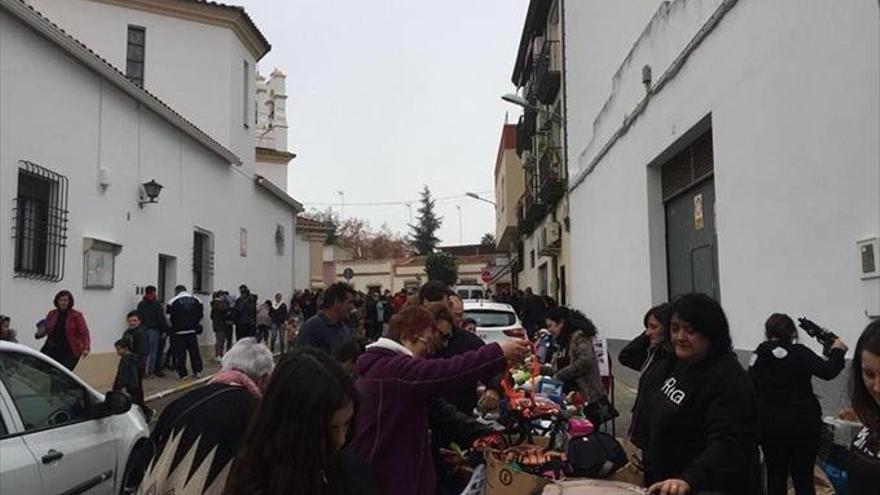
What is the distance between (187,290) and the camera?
18.6 meters

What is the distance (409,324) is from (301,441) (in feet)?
5.13

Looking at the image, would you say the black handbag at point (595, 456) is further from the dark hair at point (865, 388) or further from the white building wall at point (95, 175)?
the white building wall at point (95, 175)

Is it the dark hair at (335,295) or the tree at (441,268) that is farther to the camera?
the tree at (441,268)

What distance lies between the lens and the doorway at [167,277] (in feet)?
58.0

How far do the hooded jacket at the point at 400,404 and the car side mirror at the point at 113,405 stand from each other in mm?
2775

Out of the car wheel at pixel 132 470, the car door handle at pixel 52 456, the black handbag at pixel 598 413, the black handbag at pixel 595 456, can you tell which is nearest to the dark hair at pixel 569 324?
the black handbag at pixel 598 413

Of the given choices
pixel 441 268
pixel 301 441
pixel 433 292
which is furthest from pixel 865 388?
pixel 441 268

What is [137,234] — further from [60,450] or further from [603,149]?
[60,450]

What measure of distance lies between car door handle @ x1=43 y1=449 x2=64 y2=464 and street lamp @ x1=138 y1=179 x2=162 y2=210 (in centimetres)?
1175

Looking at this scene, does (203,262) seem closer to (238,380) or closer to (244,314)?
(244,314)

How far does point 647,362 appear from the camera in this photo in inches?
227

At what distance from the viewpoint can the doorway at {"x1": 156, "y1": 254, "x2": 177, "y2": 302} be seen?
1769 cm

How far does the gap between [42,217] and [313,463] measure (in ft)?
38.4

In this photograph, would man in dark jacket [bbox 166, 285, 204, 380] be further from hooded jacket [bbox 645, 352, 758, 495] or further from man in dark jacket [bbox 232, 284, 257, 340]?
hooded jacket [bbox 645, 352, 758, 495]
